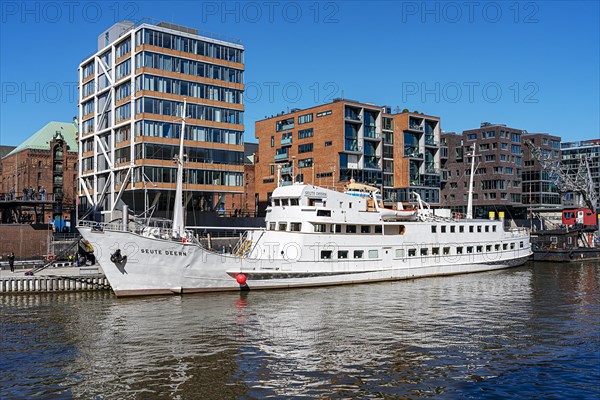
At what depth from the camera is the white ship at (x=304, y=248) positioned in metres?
36.6

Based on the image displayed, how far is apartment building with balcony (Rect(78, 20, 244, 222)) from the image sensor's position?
63438 mm

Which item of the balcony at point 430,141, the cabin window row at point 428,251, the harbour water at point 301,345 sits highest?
the balcony at point 430,141

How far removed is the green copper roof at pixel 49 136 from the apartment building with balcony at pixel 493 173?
244 feet

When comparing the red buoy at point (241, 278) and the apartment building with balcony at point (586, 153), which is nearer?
the red buoy at point (241, 278)

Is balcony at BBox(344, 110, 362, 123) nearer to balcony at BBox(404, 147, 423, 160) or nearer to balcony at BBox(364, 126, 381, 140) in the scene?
balcony at BBox(364, 126, 381, 140)

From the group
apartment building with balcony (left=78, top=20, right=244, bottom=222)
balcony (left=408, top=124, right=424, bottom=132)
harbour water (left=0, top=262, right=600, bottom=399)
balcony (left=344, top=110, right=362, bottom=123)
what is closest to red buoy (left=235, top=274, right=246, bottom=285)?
harbour water (left=0, top=262, right=600, bottom=399)

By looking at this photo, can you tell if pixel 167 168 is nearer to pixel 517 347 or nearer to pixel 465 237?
pixel 465 237

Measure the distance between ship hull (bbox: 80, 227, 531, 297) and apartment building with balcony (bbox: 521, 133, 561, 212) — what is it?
8637 centimetres

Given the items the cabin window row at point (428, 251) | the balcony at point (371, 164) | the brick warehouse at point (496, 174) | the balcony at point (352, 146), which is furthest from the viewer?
the brick warehouse at point (496, 174)

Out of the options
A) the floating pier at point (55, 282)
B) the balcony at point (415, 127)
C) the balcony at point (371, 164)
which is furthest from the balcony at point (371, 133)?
the floating pier at point (55, 282)

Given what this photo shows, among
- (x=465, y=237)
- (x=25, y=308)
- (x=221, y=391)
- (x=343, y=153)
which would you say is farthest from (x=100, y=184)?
(x=221, y=391)

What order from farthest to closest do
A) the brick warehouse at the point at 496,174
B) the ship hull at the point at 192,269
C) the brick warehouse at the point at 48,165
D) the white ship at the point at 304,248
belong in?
the brick warehouse at the point at 496,174
the brick warehouse at the point at 48,165
the white ship at the point at 304,248
the ship hull at the point at 192,269

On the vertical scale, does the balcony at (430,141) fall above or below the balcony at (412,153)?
above

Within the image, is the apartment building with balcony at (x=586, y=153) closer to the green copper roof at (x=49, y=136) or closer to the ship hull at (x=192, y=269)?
the green copper roof at (x=49, y=136)
